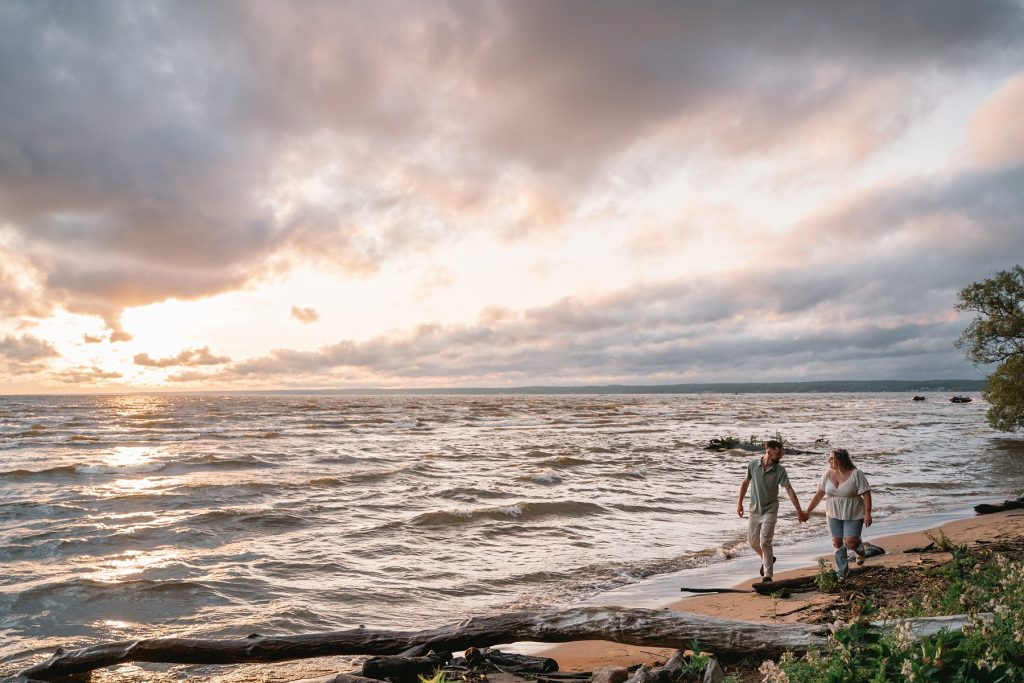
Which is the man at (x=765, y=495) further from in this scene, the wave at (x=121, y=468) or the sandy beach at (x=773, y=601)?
the wave at (x=121, y=468)

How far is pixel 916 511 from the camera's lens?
55.4ft

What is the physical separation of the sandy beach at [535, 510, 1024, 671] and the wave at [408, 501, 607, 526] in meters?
6.95

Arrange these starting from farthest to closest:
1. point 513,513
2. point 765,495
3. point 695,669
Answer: point 513,513 → point 765,495 → point 695,669

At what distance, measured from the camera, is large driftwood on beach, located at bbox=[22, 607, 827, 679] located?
5.93m

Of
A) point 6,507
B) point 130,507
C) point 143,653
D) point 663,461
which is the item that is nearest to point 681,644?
point 143,653

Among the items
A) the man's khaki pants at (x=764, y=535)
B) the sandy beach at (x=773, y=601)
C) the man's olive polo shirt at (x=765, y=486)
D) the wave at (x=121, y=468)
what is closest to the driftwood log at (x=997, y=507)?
the sandy beach at (x=773, y=601)

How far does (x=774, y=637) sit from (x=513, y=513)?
11.6 meters

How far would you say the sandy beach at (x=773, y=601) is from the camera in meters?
6.69

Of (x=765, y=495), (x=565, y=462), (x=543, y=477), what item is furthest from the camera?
(x=565, y=462)

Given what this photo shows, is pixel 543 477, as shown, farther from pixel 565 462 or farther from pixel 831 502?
pixel 831 502

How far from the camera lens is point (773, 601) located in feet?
27.7

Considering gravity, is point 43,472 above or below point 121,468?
above

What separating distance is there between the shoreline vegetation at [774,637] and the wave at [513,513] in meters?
7.64

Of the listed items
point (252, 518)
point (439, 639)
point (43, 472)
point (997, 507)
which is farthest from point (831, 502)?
point (43, 472)
